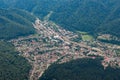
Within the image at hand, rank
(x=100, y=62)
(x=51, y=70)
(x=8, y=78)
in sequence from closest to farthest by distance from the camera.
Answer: (x=8, y=78) < (x=51, y=70) < (x=100, y=62)

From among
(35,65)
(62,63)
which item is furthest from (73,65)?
(35,65)

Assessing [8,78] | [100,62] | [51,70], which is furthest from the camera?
[100,62]

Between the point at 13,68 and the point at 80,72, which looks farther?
the point at 13,68

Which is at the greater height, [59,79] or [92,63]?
[92,63]

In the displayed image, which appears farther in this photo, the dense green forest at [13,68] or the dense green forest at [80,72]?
the dense green forest at [80,72]

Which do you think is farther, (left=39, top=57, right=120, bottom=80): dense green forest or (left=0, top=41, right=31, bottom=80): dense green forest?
(left=39, top=57, right=120, bottom=80): dense green forest

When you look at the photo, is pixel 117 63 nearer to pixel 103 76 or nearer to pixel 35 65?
pixel 103 76

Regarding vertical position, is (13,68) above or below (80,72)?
above

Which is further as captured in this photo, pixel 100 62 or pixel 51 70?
pixel 100 62
